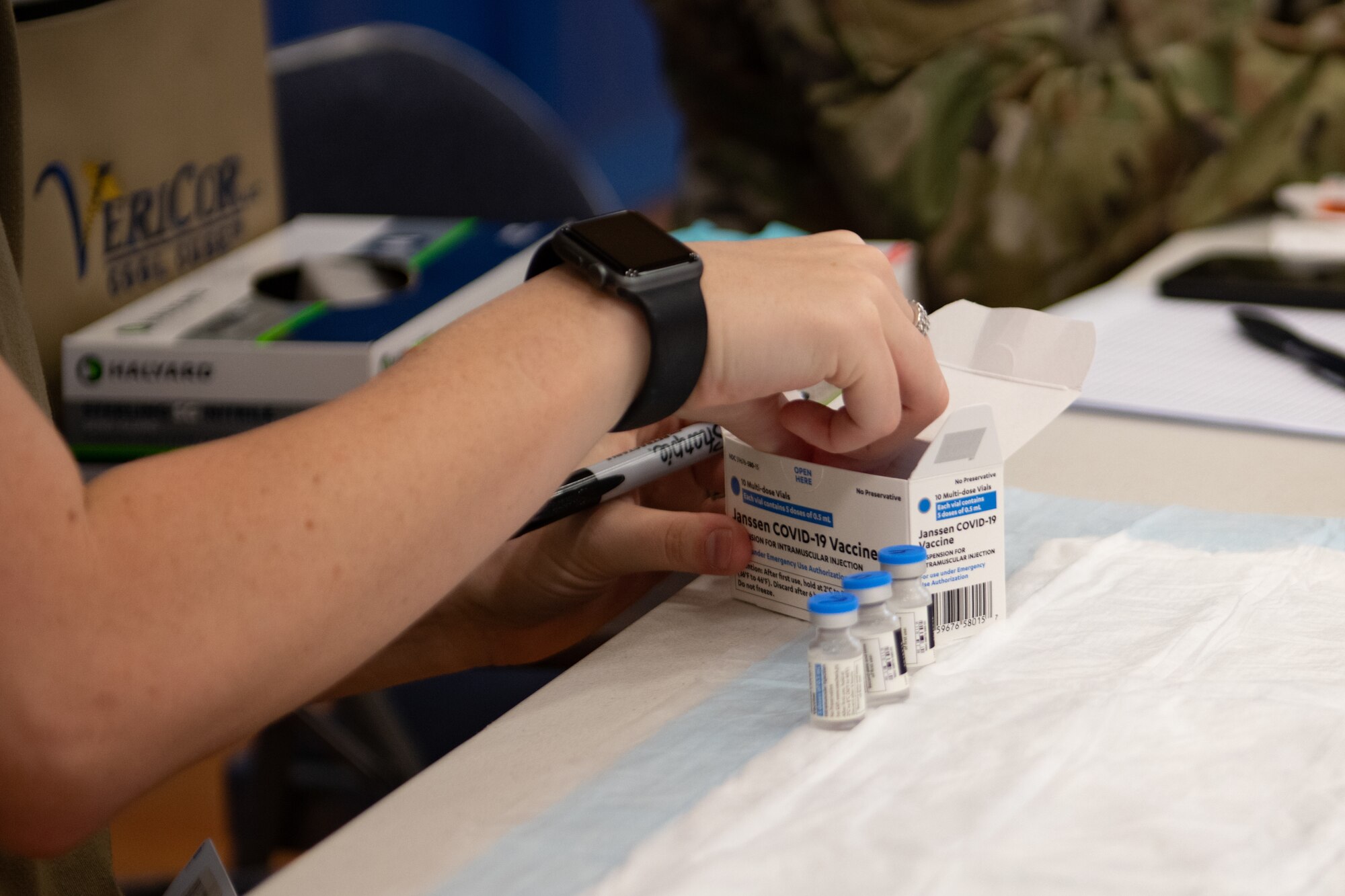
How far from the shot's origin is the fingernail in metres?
0.58

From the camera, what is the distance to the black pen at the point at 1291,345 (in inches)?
34.2

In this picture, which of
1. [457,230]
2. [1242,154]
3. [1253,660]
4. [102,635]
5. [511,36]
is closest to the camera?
[102,635]

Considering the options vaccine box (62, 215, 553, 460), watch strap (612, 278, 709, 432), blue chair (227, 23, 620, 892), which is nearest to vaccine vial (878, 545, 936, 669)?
watch strap (612, 278, 709, 432)

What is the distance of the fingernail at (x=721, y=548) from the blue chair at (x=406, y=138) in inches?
33.0

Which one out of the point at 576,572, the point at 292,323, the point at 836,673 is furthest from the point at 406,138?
the point at 836,673

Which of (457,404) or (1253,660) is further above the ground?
(457,404)

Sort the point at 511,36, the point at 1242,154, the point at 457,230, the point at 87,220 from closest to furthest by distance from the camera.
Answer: the point at 87,220 → the point at 457,230 → the point at 1242,154 → the point at 511,36

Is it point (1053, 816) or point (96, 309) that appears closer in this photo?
point (1053, 816)

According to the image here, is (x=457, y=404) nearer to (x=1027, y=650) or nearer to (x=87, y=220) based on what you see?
(x=1027, y=650)

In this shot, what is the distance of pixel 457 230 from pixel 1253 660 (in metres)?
0.71

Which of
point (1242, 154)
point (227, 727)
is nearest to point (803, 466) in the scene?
point (227, 727)

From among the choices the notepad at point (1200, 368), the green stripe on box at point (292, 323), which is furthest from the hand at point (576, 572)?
the notepad at point (1200, 368)

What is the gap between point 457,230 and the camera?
3.35 ft

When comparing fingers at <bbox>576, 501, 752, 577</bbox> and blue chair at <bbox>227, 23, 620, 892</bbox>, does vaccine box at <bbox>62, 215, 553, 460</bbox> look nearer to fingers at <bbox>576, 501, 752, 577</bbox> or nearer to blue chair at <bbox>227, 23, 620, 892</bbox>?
fingers at <bbox>576, 501, 752, 577</bbox>
